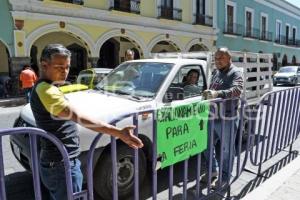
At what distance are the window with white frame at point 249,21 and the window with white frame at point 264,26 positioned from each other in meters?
2.58

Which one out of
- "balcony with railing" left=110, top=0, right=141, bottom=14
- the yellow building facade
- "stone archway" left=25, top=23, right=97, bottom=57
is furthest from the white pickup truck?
"balcony with railing" left=110, top=0, right=141, bottom=14

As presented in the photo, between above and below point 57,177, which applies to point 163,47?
above

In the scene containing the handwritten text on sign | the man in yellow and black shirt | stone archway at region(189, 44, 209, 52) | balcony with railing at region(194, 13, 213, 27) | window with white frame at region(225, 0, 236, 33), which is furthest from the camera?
window with white frame at region(225, 0, 236, 33)

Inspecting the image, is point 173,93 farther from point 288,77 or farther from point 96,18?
point 288,77

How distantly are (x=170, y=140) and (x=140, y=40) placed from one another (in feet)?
55.4

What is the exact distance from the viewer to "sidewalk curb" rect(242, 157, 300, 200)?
13.9ft

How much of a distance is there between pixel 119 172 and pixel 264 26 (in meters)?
34.3

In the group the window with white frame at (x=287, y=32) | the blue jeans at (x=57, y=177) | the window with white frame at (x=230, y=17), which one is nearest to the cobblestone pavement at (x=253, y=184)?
the blue jeans at (x=57, y=177)

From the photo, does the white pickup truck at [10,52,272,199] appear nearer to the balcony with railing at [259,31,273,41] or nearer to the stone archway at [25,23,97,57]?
the stone archway at [25,23,97,57]

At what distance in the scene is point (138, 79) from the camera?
5.12 metres

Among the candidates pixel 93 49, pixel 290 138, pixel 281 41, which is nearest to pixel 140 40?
pixel 93 49

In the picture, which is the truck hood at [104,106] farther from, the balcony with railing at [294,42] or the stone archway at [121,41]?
the balcony with railing at [294,42]

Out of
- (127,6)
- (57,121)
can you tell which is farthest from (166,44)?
(57,121)

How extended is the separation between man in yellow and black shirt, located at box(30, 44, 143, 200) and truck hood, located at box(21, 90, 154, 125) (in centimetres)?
118
